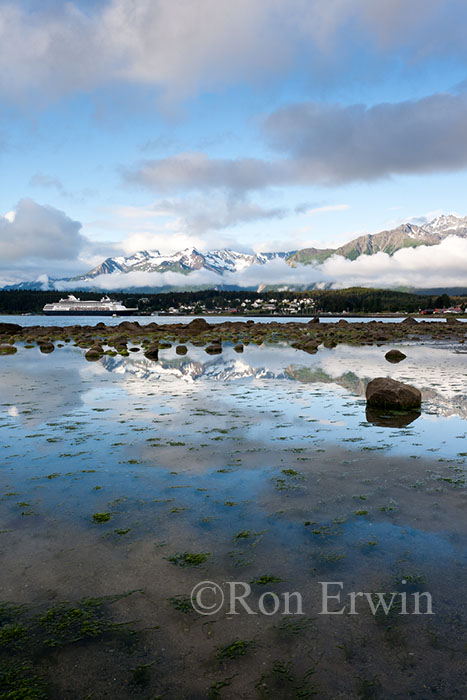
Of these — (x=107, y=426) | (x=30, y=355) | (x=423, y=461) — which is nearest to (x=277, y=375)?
(x=107, y=426)

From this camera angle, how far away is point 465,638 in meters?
4.41

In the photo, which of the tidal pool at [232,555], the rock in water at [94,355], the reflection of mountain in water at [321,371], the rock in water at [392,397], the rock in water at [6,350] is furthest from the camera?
the rock in water at [6,350]

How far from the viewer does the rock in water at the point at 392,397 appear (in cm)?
1549

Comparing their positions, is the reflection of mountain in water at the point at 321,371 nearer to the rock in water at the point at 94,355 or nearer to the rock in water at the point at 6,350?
the rock in water at the point at 94,355

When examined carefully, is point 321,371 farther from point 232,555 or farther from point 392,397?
point 232,555

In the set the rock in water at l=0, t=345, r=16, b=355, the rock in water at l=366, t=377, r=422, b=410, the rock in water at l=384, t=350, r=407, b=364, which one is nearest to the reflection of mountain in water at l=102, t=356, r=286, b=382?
the rock in water at l=366, t=377, r=422, b=410

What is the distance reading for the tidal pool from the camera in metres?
4.03

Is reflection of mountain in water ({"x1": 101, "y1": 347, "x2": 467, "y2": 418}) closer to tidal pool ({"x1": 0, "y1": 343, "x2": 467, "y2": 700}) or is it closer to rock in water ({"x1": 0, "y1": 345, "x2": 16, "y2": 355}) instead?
tidal pool ({"x1": 0, "y1": 343, "x2": 467, "y2": 700})

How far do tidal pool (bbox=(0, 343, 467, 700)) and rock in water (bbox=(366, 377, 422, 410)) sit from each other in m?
1.74

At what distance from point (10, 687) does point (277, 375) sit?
2055 centimetres

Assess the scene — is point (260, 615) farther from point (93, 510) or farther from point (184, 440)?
point (184, 440)

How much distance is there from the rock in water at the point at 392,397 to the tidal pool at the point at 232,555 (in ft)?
5.71

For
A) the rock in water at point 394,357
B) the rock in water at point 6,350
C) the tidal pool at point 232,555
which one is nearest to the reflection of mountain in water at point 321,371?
the rock in water at point 394,357

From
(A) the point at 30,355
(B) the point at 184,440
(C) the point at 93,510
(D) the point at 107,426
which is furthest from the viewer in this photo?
(A) the point at 30,355
